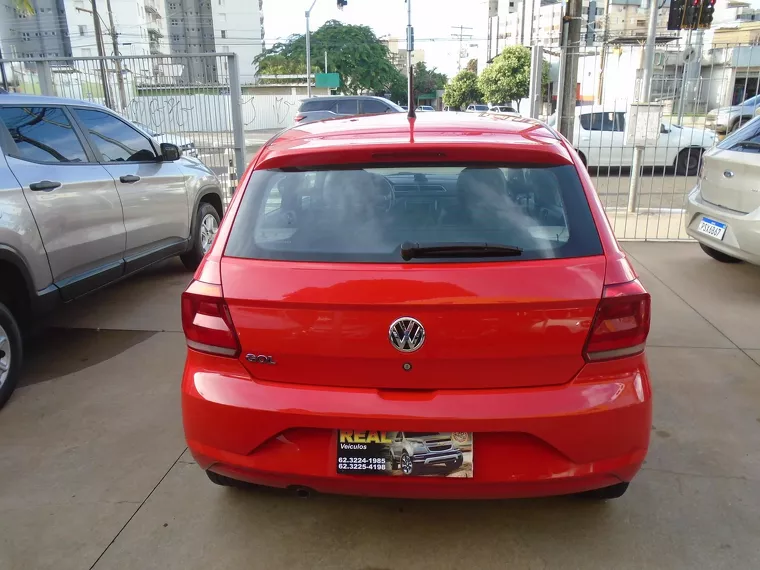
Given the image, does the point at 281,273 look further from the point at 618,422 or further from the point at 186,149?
the point at 186,149

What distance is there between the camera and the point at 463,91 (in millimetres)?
62594

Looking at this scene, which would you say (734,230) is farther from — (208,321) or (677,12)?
(677,12)

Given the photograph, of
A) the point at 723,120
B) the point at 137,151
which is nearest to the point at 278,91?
the point at 723,120

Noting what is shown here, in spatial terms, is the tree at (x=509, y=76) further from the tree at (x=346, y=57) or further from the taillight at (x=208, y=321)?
the taillight at (x=208, y=321)

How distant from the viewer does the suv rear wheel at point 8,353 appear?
3.74 metres

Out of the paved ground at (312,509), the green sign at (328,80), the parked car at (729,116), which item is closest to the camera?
the paved ground at (312,509)

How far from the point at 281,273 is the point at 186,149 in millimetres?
6743

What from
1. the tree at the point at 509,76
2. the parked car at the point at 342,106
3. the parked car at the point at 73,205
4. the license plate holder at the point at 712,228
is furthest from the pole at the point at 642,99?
the tree at the point at 509,76

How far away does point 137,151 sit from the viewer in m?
5.51

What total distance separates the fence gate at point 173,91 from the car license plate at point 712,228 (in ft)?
18.1

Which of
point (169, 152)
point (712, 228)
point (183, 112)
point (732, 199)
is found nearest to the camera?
point (732, 199)

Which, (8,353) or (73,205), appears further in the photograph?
(73,205)

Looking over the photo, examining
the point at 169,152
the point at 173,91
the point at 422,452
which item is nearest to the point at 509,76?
the point at 173,91

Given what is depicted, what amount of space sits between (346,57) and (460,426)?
59.5 metres
